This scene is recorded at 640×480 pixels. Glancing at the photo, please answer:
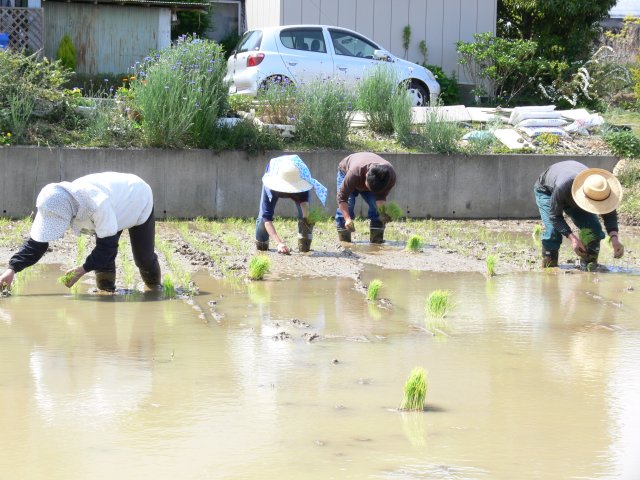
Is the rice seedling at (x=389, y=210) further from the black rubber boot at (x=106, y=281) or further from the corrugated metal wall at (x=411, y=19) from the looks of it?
the corrugated metal wall at (x=411, y=19)

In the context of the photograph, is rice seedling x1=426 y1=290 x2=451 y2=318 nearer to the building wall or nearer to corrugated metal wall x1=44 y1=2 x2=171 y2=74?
the building wall

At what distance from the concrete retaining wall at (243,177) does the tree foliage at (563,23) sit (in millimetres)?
6710

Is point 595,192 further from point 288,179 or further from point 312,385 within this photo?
point 312,385

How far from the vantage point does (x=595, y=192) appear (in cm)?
1018

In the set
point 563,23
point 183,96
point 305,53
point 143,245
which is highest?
point 563,23

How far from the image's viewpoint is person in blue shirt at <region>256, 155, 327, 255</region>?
10.9 m

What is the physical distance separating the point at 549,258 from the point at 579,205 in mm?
983

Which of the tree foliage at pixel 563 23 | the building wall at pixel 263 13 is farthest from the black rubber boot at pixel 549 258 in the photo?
the building wall at pixel 263 13

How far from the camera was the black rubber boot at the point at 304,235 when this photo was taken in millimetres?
11430

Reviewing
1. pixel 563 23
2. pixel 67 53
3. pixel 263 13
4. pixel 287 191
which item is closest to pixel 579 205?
pixel 287 191

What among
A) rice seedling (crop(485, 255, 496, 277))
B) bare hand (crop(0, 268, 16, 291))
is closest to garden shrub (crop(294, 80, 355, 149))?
rice seedling (crop(485, 255, 496, 277))

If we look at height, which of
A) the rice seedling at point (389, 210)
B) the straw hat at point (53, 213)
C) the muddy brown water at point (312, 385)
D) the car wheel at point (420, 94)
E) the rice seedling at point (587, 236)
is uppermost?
the car wheel at point (420, 94)

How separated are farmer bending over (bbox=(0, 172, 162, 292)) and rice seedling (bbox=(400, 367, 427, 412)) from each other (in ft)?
11.0

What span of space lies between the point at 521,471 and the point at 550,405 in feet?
3.87
